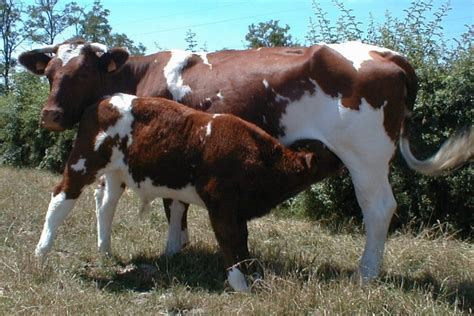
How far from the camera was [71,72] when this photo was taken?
5.93m

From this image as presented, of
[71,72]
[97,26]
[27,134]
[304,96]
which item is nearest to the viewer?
[304,96]

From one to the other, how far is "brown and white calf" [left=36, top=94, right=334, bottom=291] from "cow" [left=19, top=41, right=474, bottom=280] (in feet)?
1.13

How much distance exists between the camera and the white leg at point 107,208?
619cm

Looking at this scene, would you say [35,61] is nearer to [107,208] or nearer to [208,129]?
[107,208]

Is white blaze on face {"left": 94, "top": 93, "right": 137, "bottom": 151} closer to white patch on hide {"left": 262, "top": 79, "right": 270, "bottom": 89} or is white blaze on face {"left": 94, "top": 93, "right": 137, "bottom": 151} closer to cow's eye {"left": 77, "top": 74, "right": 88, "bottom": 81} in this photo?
cow's eye {"left": 77, "top": 74, "right": 88, "bottom": 81}

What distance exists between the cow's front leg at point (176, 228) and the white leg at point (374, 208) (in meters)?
1.79

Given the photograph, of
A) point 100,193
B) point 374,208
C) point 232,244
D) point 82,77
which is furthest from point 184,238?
point 374,208

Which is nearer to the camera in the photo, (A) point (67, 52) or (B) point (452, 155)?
(B) point (452, 155)

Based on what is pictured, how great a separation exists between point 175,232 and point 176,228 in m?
0.04

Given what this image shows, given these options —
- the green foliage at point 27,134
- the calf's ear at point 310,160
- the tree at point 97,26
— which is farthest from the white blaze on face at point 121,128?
the tree at point 97,26

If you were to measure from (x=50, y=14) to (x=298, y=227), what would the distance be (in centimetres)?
4730

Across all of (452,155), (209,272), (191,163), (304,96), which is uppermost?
(304,96)

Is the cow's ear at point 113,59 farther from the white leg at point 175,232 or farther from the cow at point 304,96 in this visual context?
the white leg at point 175,232

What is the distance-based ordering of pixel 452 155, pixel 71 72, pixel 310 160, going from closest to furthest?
pixel 310 160 < pixel 452 155 < pixel 71 72
